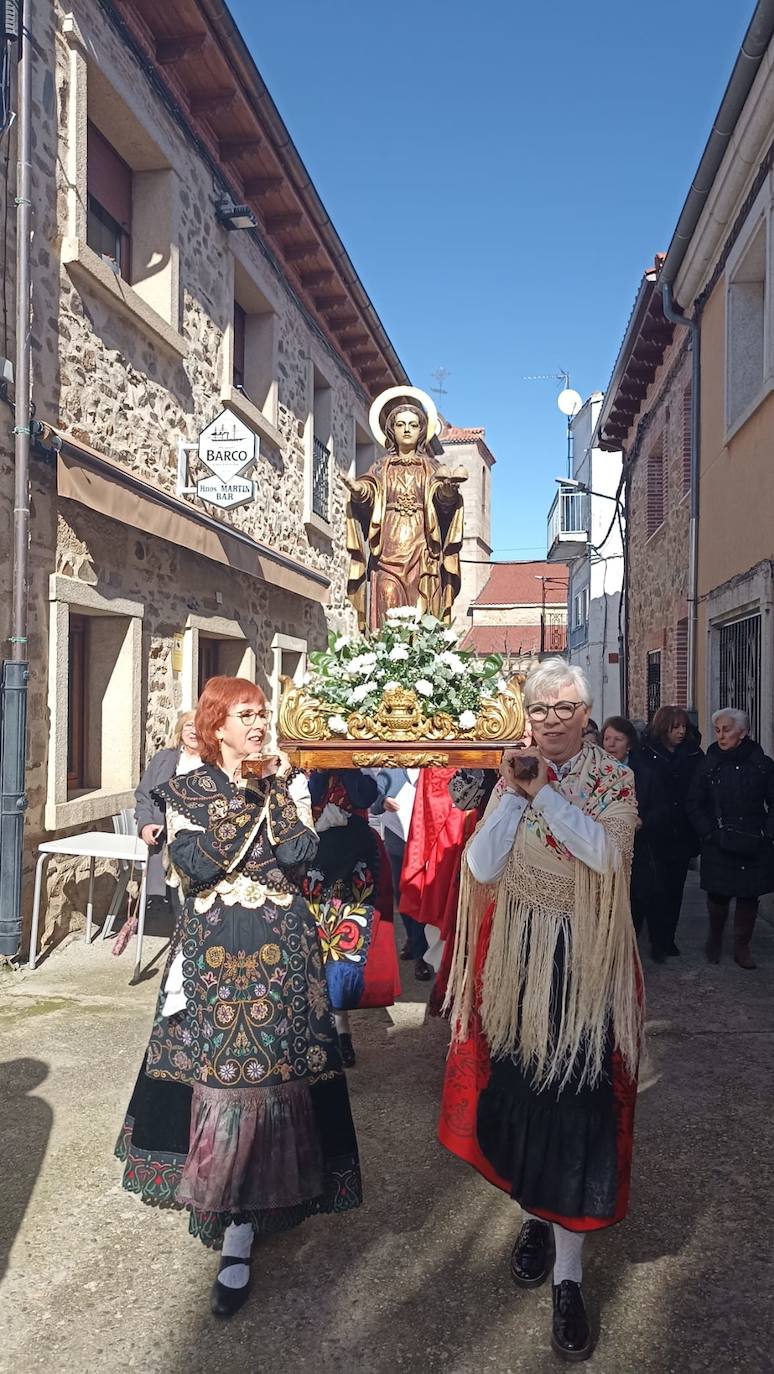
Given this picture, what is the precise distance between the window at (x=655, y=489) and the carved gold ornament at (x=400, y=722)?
11584mm

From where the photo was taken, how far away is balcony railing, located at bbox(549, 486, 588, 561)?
→ 25781 millimetres

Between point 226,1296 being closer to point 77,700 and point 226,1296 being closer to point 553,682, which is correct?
point 553,682

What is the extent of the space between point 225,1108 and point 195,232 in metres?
8.31

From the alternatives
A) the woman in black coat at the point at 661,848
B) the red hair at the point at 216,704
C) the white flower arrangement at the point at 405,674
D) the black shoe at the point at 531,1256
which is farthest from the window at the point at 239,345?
the black shoe at the point at 531,1256

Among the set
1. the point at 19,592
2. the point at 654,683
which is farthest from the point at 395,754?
the point at 654,683

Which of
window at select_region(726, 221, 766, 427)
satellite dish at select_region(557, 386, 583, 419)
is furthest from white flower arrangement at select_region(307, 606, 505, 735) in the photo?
satellite dish at select_region(557, 386, 583, 419)

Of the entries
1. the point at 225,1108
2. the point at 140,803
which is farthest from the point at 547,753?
the point at 140,803

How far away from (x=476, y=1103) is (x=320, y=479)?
38.0 ft

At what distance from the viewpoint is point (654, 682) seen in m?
14.2

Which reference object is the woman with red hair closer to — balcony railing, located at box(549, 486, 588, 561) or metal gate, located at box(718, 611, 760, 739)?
metal gate, located at box(718, 611, 760, 739)

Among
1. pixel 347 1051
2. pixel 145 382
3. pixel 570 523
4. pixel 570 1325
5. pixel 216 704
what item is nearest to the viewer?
pixel 570 1325

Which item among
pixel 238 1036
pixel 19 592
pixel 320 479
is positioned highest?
pixel 320 479

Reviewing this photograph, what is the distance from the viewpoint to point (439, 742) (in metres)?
3.67

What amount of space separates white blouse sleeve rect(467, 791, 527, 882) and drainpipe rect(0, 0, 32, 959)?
405cm
